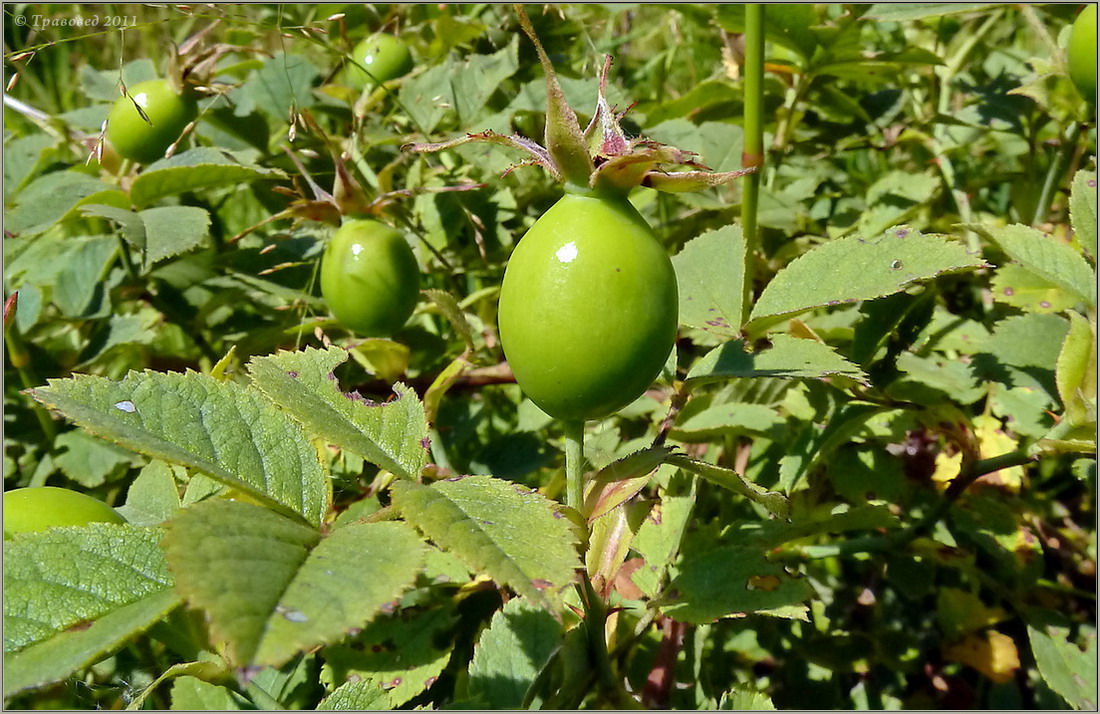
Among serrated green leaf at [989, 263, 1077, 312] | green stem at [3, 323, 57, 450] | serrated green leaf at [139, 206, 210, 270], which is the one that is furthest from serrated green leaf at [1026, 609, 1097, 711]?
green stem at [3, 323, 57, 450]

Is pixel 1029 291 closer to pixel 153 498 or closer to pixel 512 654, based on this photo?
pixel 512 654

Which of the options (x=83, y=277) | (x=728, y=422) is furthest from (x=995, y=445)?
(x=83, y=277)

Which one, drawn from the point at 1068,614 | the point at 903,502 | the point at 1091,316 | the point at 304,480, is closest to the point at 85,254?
the point at 304,480

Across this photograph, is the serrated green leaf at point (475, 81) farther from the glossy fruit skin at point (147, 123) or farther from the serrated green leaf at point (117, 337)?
the serrated green leaf at point (117, 337)

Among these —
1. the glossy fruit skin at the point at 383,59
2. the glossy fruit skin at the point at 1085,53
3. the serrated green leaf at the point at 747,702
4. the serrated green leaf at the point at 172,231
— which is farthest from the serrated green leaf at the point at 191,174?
the glossy fruit skin at the point at 1085,53

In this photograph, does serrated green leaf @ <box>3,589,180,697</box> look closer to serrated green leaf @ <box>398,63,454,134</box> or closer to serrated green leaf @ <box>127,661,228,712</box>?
serrated green leaf @ <box>127,661,228,712</box>
